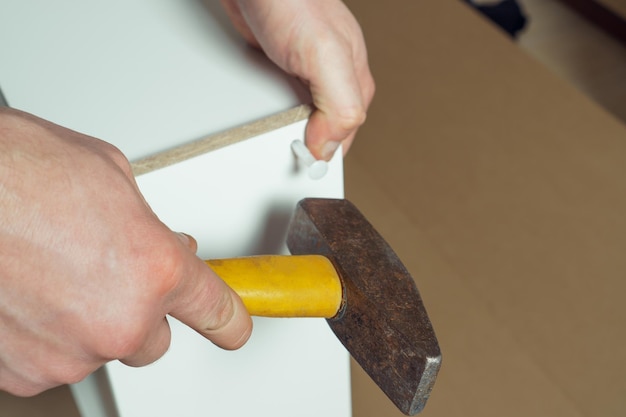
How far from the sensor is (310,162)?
74 cm

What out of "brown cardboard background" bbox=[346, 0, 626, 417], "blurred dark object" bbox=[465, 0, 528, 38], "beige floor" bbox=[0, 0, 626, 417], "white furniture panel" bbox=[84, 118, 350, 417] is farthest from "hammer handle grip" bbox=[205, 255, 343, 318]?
"beige floor" bbox=[0, 0, 626, 417]

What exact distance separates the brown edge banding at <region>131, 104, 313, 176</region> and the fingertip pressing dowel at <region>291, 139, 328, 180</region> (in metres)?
0.02

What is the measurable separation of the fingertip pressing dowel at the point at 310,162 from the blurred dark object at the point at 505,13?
1.12m

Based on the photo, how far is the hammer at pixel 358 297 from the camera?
2.04 ft

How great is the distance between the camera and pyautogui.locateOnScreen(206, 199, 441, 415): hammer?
622 mm

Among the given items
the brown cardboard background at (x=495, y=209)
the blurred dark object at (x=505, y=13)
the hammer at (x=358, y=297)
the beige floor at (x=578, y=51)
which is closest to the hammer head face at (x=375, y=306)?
the hammer at (x=358, y=297)

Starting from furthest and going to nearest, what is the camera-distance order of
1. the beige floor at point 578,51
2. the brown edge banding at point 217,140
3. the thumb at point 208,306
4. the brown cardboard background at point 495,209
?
the beige floor at point 578,51
the brown cardboard background at point 495,209
the brown edge banding at point 217,140
the thumb at point 208,306

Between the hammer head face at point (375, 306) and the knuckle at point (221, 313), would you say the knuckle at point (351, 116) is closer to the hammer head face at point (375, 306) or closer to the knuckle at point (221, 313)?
the hammer head face at point (375, 306)

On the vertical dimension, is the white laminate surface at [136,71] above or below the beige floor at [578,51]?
above

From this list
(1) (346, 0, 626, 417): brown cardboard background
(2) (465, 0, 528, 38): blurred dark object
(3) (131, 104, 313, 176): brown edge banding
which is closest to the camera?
(3) (131, 104, 313, 176): brown edge banding

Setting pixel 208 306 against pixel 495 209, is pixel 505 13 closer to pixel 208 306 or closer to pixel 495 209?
pixel 495 209

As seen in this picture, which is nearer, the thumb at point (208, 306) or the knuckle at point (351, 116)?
the thumb at point (208, 306)

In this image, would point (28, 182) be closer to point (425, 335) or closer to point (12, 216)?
point (12, 216)

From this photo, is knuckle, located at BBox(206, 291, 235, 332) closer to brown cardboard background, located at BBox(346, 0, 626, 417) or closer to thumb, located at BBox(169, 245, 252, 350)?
thumb, located at BBox(169, 245, 252, 350)
